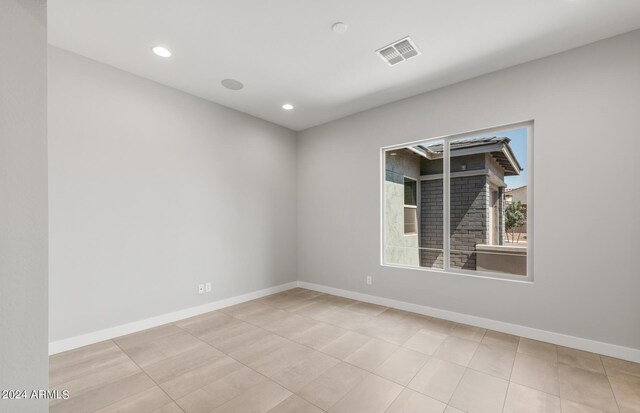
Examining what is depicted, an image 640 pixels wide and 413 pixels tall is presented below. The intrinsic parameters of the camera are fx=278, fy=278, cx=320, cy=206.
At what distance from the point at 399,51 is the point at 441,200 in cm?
196

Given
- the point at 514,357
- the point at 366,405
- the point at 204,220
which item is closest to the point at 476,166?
the point at 514,357

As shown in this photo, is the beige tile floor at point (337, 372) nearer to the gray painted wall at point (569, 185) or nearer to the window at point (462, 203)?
the gray painted wall at point (569, 185)

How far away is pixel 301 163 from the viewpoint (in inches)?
206

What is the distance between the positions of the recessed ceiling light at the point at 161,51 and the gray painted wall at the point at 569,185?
2.97 metres

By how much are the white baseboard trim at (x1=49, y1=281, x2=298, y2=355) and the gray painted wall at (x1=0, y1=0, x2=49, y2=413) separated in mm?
1950

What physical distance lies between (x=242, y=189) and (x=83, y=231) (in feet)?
6.56

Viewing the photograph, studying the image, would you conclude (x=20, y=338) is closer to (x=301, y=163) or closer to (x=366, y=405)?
(x=366, y=405)

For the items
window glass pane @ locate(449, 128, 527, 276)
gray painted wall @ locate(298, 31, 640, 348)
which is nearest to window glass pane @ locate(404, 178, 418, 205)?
window glass pane @ locate(449, 128, 527, 276)

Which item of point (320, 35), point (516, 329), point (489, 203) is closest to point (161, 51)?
point (320, 35)

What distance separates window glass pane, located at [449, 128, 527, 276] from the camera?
3.16 metres

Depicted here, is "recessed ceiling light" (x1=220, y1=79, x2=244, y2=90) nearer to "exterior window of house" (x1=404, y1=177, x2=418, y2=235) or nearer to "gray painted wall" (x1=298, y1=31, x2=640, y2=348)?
"gray painted wall" (x1=298, y1=31, x2=640, y2=348)

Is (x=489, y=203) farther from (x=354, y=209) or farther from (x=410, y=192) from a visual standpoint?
(x=354, y=209)

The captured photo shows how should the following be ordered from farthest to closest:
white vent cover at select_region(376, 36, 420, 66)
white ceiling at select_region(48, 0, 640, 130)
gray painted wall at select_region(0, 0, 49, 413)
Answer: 1. white vent cover at select_region(376, 36, 420, 66)
2. white ceiling at select_region(48, 0, 640, 130)
3. gray painted wall at select_region(0, 0, 49, 413)

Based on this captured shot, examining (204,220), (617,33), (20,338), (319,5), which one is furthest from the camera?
(204,220)
